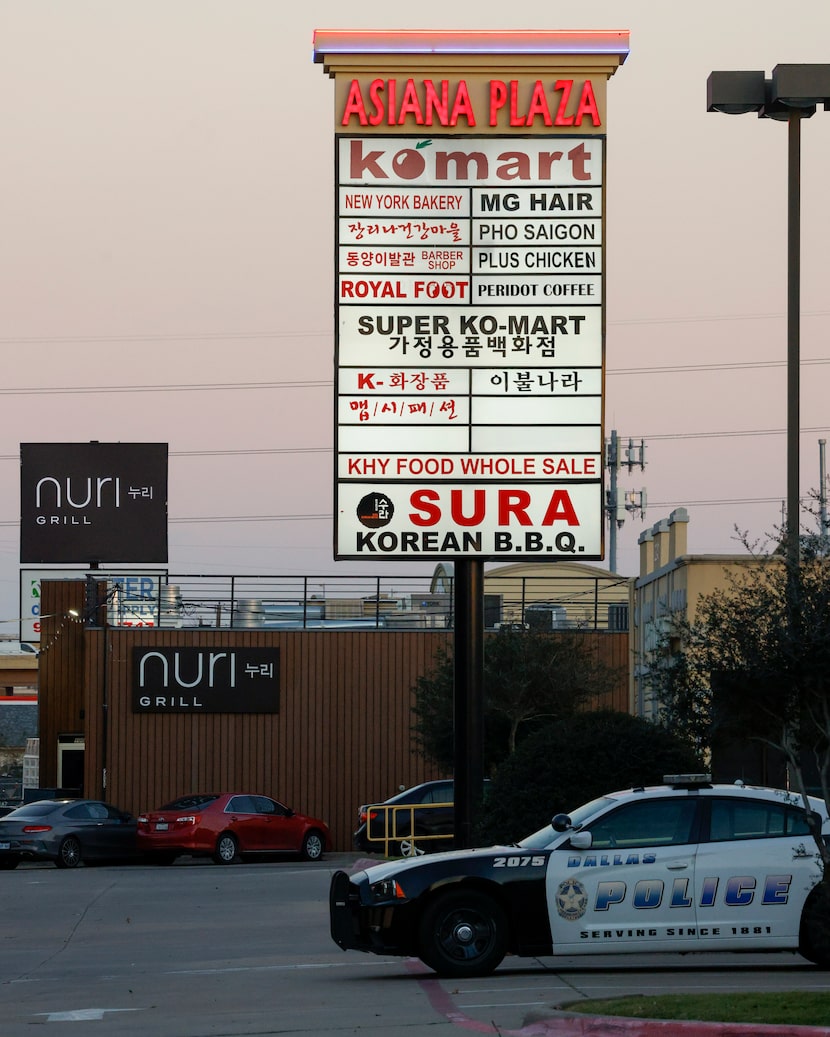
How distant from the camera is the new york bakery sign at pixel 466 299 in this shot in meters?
20.2

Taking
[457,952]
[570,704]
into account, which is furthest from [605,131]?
[570,704]

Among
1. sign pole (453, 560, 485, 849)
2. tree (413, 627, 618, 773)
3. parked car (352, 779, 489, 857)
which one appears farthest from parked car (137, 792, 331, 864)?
sign pole (453, 560, 485, 849)

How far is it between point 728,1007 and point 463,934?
3.35m

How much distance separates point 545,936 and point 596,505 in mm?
7599

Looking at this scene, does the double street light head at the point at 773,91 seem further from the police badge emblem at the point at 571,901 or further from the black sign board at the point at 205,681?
the black sign board at the point at 205,681

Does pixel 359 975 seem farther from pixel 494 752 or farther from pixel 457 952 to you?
pixel 494 752

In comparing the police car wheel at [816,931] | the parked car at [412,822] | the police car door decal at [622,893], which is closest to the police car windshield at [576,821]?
the police car door decal at [622,893]

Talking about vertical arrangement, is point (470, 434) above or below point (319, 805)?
above

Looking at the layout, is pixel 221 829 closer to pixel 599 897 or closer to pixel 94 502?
pixel 94 502

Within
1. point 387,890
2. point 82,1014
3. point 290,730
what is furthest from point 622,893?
point 290,730

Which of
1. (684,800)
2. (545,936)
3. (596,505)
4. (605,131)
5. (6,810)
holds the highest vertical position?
(605,131)

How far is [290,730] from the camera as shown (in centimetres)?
4112

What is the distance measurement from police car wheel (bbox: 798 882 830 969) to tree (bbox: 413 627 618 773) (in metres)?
21.0

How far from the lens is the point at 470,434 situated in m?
20.2
